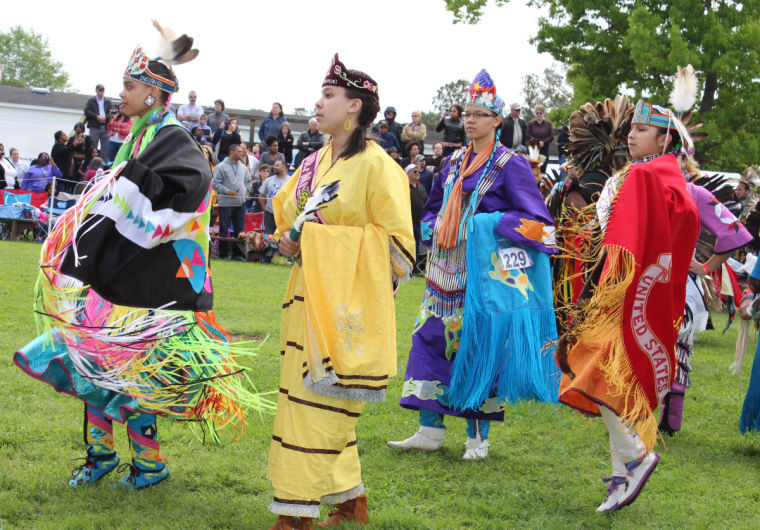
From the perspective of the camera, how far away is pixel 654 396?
373 cm

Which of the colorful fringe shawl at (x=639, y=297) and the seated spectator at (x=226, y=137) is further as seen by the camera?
the seated spectator at (x=226, y=137)

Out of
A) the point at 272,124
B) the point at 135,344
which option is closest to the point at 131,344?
the point at 135,344

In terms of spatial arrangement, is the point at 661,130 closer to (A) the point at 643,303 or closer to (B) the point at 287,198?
(A) the point at 643,303

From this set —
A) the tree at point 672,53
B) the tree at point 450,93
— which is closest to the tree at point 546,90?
the tree at point 450,93

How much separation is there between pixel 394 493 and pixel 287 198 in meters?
1.50

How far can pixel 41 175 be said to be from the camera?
14.9 meters

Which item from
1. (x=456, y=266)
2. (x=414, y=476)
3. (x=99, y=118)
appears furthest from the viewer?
(x=99, y=118)

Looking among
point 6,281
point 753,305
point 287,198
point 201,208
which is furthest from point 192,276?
point 6,281

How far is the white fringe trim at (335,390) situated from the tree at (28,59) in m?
69.2

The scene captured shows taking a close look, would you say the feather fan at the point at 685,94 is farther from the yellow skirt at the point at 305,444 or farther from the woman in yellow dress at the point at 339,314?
the yellow skirt at the point at 305,444

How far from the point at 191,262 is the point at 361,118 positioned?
0.97 metres

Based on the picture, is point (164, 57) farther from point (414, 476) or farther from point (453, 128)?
point (453, 128)

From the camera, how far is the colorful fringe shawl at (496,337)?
14.7 feet

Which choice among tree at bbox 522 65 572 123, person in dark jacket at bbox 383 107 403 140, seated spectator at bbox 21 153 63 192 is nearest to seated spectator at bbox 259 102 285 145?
person in dark jacket at bbox 383 107 403 140
